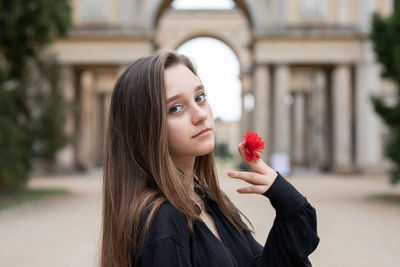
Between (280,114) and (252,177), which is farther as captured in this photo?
(280,114)

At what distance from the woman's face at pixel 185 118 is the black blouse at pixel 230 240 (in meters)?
0.27

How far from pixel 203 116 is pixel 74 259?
252 inches

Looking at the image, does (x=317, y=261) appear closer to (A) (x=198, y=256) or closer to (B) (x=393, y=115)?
(A) (x=198, y=256)

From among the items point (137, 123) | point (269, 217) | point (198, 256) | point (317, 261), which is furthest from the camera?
point (269, 217)

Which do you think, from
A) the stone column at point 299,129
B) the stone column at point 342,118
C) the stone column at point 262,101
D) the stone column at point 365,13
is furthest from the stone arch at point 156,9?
the stone column at point 299,129

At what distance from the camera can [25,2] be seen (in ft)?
52.0

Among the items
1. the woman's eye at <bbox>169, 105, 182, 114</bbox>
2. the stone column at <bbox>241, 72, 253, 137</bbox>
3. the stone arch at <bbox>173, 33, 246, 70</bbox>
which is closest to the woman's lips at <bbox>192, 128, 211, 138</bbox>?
the woman's eye at <bbox>169, 105, 182, 114</bbox>

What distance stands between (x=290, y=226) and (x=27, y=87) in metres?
19.4

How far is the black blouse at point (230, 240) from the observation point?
4.85 feet

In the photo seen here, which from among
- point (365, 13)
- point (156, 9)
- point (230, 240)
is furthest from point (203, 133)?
point (365, 13)

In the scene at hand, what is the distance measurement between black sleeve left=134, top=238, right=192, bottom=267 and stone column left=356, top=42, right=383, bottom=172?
3183 cm

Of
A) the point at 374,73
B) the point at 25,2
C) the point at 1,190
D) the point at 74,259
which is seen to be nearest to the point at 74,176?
the point at 1,190

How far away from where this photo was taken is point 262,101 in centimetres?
3088

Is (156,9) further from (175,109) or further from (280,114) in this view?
(175,109)
